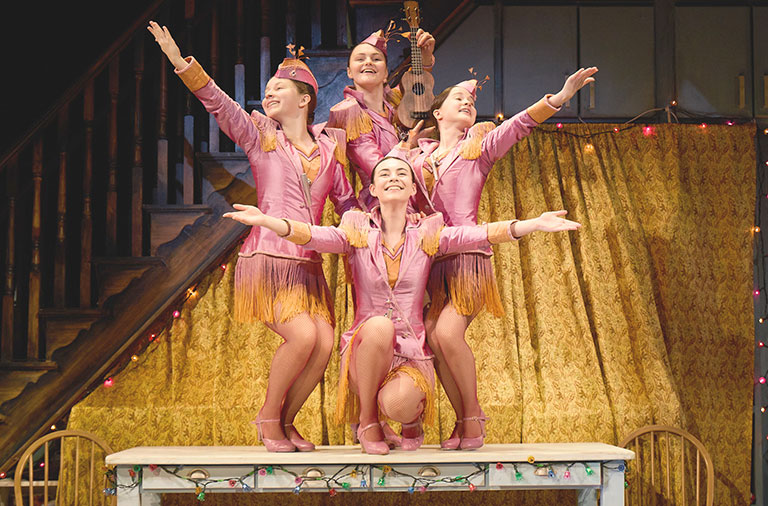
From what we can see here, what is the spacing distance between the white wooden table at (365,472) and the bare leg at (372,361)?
5.6 inches

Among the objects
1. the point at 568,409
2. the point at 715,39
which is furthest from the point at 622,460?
the point at 715,39

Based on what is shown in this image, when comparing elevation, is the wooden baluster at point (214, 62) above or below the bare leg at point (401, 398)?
above

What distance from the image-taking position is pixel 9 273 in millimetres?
3947

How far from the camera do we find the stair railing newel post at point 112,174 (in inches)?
158

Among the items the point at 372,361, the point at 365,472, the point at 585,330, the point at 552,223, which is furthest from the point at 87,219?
the point at 585,330

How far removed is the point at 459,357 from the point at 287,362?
63cm

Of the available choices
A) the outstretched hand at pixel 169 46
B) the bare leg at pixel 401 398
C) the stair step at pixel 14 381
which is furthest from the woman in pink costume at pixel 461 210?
the stair step at pixel 14 381

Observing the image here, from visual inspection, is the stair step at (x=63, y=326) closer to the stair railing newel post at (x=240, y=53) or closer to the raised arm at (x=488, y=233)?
the stair railing newel post at (x=240, y=53)

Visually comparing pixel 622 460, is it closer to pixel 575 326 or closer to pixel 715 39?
pixel 575 326

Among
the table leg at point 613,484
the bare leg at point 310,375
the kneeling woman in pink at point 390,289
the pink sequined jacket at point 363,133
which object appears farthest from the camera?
the pink sequined jacket at point 363,133

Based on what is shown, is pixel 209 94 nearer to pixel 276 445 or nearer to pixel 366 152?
pixel 366 152

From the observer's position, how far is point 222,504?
13.6 ft

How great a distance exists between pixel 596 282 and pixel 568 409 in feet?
2.33

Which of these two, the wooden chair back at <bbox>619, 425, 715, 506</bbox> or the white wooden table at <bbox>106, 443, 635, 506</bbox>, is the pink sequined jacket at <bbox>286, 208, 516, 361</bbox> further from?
the wooden chair back at <bbox>619, 425, 715, 506</bbox>
